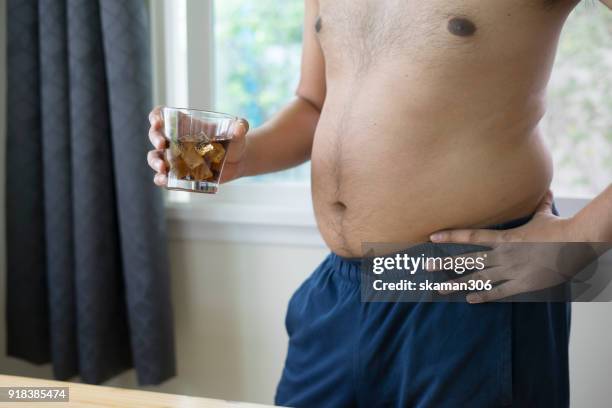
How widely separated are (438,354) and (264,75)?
1.08 meters

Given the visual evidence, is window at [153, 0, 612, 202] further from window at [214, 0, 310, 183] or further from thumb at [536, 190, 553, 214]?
thumb at [536, 190, 553, 214]

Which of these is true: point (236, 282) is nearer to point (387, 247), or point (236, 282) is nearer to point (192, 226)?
point (192, 226)

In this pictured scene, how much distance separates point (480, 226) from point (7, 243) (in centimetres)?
130

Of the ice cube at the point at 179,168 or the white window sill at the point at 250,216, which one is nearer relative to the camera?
the ice cube at the point at 179,168

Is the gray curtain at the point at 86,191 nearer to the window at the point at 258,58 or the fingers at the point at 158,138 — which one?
the window at the point at 258,58

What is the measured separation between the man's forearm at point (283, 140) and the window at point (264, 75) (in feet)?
1.73

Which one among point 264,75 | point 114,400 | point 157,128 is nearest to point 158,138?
point 157,128

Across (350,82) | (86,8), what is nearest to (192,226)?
(86,8)

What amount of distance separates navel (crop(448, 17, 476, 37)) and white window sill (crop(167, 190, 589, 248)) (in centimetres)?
73

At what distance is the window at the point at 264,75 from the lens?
1.42 meters

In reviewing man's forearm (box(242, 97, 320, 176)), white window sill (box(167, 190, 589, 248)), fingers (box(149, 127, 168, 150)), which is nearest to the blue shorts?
man's forearm (box(242, 97, 320, 176))

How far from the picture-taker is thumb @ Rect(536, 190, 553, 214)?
858mm

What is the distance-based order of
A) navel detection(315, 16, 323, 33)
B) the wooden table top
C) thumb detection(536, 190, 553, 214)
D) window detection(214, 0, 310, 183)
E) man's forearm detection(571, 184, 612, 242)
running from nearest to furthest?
the wooden table top
man's forearm detection(571, 184, 612, 242)
thumb detection(536, 190, 553, 214)
navel detection(315, 16, 323, 33)
window detection(214, 0, 310, 183)

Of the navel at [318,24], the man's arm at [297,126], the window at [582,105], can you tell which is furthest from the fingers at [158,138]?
the window at [582,105]
